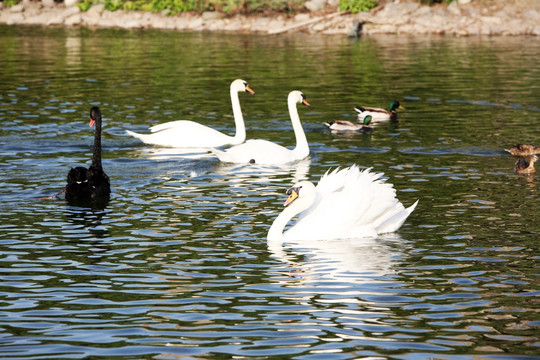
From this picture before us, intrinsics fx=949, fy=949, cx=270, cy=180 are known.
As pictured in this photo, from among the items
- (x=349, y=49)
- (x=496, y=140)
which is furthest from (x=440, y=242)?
(x=349, y=49)

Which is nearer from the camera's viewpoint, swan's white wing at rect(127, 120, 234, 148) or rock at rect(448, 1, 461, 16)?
swan's white wing at rect(127, 120, 234, 148)

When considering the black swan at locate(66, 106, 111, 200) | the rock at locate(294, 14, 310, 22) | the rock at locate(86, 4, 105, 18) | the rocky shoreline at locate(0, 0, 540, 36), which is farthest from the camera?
the rock at locate(86, 4, 105, 18)

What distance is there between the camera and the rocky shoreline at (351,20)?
48.4 m

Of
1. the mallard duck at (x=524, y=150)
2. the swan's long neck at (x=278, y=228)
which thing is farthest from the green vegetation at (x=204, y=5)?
the swan's long neck at (x=278, y=228)

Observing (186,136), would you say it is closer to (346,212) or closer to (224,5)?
(346,212)

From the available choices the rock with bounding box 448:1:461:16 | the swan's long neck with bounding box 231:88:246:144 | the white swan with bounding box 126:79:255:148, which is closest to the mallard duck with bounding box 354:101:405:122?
the swan's long neck with bounding box 231:88:246:144

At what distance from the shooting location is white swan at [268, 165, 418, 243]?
41.4ft

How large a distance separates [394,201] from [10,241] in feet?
17.0

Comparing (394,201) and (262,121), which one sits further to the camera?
(262,121)

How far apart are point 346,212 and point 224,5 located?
4744 cm

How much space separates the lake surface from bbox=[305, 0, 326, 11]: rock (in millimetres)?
26263

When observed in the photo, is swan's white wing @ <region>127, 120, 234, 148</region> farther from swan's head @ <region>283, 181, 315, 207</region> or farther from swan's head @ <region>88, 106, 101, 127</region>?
swan's head @ <region>283, 181, 315, 207</region>

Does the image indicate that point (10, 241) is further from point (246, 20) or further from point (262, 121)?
point (246, 20)

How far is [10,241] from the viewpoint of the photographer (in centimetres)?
1265
